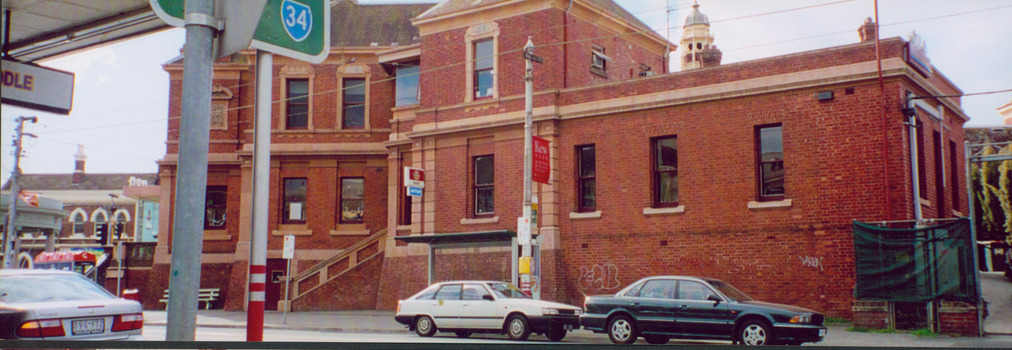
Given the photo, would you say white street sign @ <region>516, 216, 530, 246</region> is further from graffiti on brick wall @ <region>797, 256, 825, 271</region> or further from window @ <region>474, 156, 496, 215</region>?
graffiti on brick wall @ <region>797, 256, 825, 271</region>

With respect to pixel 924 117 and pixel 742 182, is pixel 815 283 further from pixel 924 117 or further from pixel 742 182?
pixel 924 117

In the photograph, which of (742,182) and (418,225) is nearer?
(742,182)

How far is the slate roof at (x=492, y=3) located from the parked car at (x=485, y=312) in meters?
11.5

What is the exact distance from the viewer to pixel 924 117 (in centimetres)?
2255

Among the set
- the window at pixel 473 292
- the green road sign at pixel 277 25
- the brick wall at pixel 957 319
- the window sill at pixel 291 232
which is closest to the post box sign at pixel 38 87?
the green road sign at pixel 277 25

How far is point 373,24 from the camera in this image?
36.5 meters

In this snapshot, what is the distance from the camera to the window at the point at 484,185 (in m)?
28.1

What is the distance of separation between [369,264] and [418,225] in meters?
3.35

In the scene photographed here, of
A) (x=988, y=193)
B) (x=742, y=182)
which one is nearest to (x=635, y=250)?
(x=742, y=182)

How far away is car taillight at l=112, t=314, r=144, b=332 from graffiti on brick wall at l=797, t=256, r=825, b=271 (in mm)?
16711

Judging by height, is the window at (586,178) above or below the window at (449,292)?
above

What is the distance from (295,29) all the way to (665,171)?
66.3 feet

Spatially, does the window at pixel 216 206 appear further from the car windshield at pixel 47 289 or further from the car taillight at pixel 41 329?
the car taillight at pixel 41 329

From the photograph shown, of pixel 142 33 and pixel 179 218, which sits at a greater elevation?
pixel 142 33
